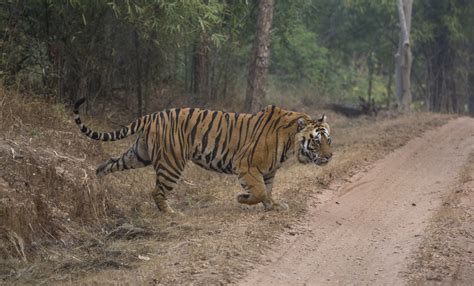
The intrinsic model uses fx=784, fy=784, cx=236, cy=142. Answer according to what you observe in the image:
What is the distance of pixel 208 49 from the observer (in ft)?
56.9

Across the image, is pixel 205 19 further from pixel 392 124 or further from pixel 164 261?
pixel 164 261

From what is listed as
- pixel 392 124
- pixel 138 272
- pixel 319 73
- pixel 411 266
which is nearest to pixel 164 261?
pixel 138 272

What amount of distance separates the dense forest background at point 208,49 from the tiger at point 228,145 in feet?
10.4

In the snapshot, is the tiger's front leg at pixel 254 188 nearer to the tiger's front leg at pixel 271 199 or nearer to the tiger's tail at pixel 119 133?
the tiger's front leg at pixel 271 199

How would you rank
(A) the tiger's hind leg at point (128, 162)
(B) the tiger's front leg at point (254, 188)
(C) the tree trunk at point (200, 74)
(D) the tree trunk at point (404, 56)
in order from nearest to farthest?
(B) the tiger's front leg at point (254, 188)
(A) the tiger's hind leg at point (128, 162)
(C) the tree trunk at point (200, 74)
(D) the tree trunk at point (404, 56)

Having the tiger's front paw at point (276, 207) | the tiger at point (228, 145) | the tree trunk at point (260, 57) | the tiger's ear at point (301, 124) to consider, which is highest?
the tree trunk at point (260, 57)

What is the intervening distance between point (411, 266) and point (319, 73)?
72.5ft

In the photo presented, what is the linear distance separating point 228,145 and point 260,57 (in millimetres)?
6303

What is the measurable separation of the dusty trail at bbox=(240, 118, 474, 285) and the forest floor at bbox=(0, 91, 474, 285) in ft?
0.06

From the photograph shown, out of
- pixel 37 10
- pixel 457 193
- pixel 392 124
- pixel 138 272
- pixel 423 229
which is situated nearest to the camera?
pixel 138 272

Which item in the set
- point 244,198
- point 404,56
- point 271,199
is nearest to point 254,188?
point 244,198

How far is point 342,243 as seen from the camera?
850cm

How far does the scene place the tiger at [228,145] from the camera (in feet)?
31.3

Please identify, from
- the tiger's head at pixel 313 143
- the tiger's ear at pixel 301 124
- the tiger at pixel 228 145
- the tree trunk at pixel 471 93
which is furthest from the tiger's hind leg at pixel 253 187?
the tree trunk at pixel 471 93
